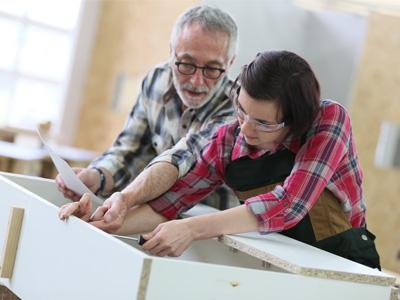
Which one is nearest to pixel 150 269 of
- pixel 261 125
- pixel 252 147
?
pixel 261 125

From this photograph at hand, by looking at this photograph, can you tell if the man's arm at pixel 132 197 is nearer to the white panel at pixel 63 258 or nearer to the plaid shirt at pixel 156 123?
the white panel at pixel 63 258

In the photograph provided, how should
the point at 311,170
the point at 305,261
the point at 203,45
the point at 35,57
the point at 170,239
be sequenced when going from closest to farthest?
the point at 305,261 < the point at 170,239 < the point at 311,170 < the point at 203,45 < the point at 35,57

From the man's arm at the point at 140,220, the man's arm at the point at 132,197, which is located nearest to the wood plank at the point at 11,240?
the man's arm at the point at 132,197

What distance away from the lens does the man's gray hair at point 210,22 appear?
2053 mm

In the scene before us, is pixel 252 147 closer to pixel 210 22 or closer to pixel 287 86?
pixel 287 86

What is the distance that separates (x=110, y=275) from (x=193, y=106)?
3.13ft

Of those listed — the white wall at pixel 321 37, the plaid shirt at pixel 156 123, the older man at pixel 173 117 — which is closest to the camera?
the older man at pixel 173 117

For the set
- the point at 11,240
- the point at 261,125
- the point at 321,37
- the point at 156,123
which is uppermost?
the point at 321,37

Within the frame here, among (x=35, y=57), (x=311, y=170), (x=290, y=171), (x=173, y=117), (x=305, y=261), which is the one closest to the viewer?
(x=305, y=261)

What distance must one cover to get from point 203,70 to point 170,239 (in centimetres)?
70

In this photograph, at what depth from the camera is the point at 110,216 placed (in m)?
1.71

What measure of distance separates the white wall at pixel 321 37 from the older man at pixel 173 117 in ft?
10.3

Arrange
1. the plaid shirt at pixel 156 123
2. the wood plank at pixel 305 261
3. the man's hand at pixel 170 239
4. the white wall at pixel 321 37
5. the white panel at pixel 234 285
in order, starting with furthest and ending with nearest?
the white wall at pixel 321 37 → the plaid shirt at pixel 156 123 → the man's hand at pixel 170 239 → the wood plank at pixel 305 261 → the white panel at pixel 234 285

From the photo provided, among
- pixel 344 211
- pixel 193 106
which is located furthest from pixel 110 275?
pixel 193 106
